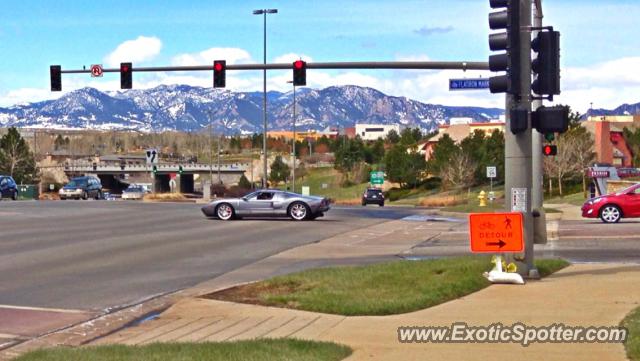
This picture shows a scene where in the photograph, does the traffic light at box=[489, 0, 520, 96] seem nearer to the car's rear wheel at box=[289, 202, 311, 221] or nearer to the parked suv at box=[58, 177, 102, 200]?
the car's rear wheel at box=[289, 202, 311, 221]

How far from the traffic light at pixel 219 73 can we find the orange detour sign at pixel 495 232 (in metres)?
18.1

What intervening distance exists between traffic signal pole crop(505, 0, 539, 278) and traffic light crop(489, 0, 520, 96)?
24cm

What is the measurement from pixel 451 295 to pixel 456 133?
131637mm

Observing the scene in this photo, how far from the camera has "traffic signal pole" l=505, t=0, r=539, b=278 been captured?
13.8 metres

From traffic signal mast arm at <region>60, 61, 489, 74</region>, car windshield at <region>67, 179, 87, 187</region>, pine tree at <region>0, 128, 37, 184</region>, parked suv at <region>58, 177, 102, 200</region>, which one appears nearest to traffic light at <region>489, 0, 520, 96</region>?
traffic signal mast arm at <region>60, 61, 489, 74</region>

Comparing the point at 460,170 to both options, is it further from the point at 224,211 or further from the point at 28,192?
the point at 224,211

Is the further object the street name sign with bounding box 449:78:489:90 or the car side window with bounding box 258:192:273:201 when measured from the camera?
the car side window with bounding box 258:192:273:201

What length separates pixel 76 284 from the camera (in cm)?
1516

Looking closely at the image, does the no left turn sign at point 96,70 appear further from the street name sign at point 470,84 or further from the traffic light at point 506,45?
the traffic light at point 506,45

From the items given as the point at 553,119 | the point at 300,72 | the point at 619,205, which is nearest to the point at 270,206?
the point at 300,72

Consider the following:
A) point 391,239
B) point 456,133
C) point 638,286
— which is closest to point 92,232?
point 391,239

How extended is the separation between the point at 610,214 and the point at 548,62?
1720 centimetres

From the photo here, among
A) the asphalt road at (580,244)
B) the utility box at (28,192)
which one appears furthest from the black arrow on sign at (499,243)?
the utility box at (28,192)

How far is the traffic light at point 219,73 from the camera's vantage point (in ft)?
98.7
